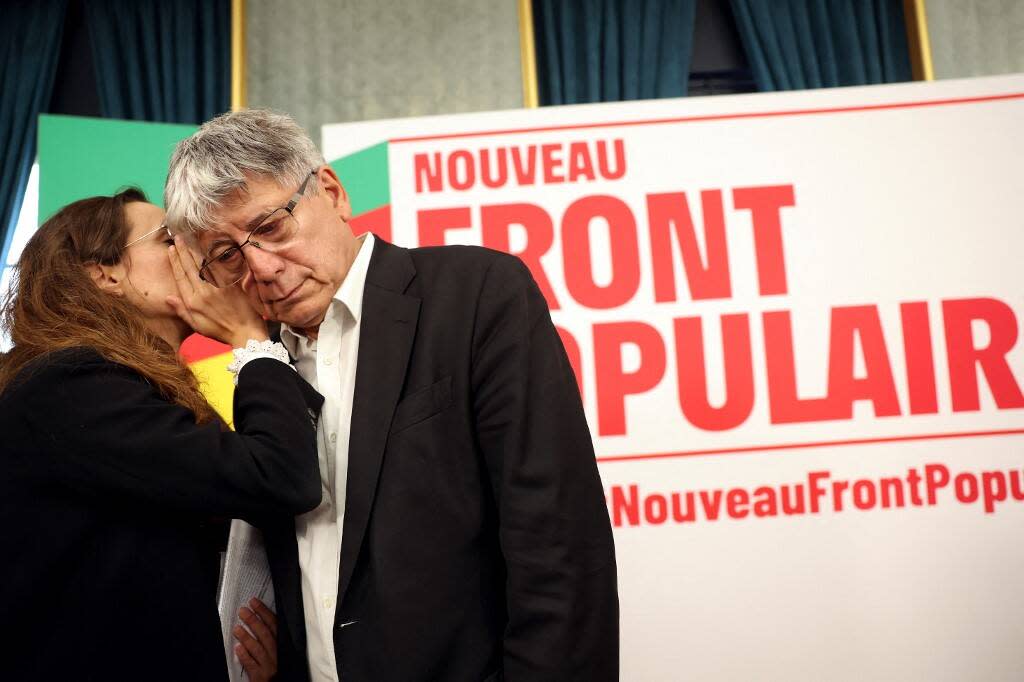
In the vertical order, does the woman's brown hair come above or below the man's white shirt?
above

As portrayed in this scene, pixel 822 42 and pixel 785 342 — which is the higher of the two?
pixel 822 42

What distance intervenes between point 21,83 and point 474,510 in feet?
11.8

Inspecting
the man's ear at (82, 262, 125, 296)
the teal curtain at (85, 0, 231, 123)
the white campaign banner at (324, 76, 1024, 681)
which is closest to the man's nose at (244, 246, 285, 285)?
the man's ear at (82, 262, 125, 296)

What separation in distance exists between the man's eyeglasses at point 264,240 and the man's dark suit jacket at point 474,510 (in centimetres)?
26

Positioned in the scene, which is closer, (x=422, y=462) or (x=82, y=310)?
(x=422, y=462)

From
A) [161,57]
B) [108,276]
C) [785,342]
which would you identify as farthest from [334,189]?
[161,57]

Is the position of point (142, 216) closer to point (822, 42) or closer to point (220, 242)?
point (220, 242)

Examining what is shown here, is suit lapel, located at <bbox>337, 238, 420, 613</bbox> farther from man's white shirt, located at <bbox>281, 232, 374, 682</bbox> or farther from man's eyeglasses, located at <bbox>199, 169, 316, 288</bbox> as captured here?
man's eyeglasses, located at <bbox>199, 169, 316, 288</bbox>

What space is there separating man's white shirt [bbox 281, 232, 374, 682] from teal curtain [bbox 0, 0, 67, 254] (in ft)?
9.68

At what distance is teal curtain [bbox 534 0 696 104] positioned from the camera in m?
3.77

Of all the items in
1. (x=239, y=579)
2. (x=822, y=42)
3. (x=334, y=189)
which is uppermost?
(x=822, y=42)

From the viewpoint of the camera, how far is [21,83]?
151 inches

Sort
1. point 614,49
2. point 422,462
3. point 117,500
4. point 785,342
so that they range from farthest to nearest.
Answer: point 614,49, point 785,342, point 117,500, point 422,462

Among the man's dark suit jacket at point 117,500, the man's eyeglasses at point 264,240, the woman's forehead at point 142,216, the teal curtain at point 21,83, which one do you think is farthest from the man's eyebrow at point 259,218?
the teal curtain at point 21,83
